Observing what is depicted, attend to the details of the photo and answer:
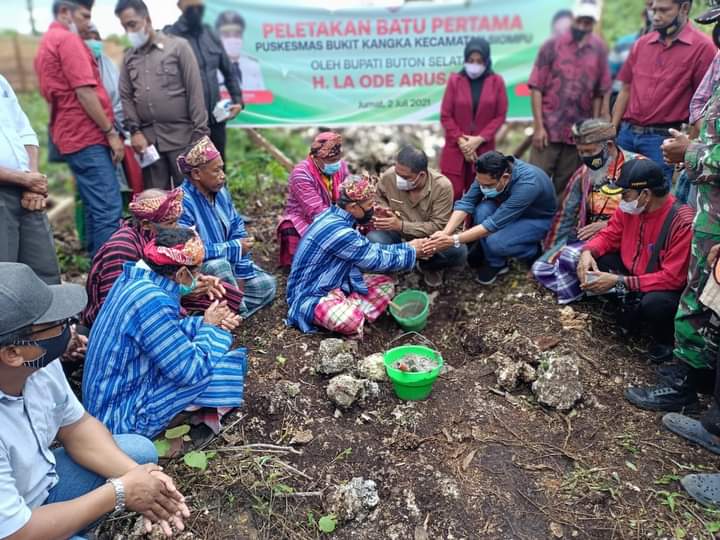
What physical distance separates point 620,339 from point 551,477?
1551 millimetres

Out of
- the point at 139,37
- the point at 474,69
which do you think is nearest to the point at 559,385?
the point at 474,69

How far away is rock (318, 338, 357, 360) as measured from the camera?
378cm

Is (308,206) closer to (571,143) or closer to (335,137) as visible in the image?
(335,137)

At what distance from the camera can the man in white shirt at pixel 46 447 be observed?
80.4 inches

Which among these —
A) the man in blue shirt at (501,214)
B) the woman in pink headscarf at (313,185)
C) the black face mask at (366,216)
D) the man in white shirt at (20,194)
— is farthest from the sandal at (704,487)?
the man in white shirt at (20,194)

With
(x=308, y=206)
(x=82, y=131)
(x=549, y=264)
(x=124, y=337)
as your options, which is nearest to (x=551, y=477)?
(x=549, y=264)

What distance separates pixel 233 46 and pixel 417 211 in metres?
3.44

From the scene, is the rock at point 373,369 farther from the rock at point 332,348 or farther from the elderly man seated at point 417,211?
the elderly man seated at point 417,211

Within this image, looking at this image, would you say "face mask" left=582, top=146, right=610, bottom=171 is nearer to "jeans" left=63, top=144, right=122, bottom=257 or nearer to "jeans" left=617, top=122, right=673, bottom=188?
"jeans" left=617, top=122, right=673, bottom=188

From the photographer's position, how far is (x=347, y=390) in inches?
135

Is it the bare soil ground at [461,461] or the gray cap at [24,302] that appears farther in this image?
the bare soil ground at [461,461]

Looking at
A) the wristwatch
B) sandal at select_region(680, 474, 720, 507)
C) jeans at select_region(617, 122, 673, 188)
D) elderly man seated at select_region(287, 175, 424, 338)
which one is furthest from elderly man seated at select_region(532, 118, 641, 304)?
the wristwatch

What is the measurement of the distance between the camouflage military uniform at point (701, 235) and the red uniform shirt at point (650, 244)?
1.36ft

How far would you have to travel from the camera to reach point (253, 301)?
4637 millimetres
